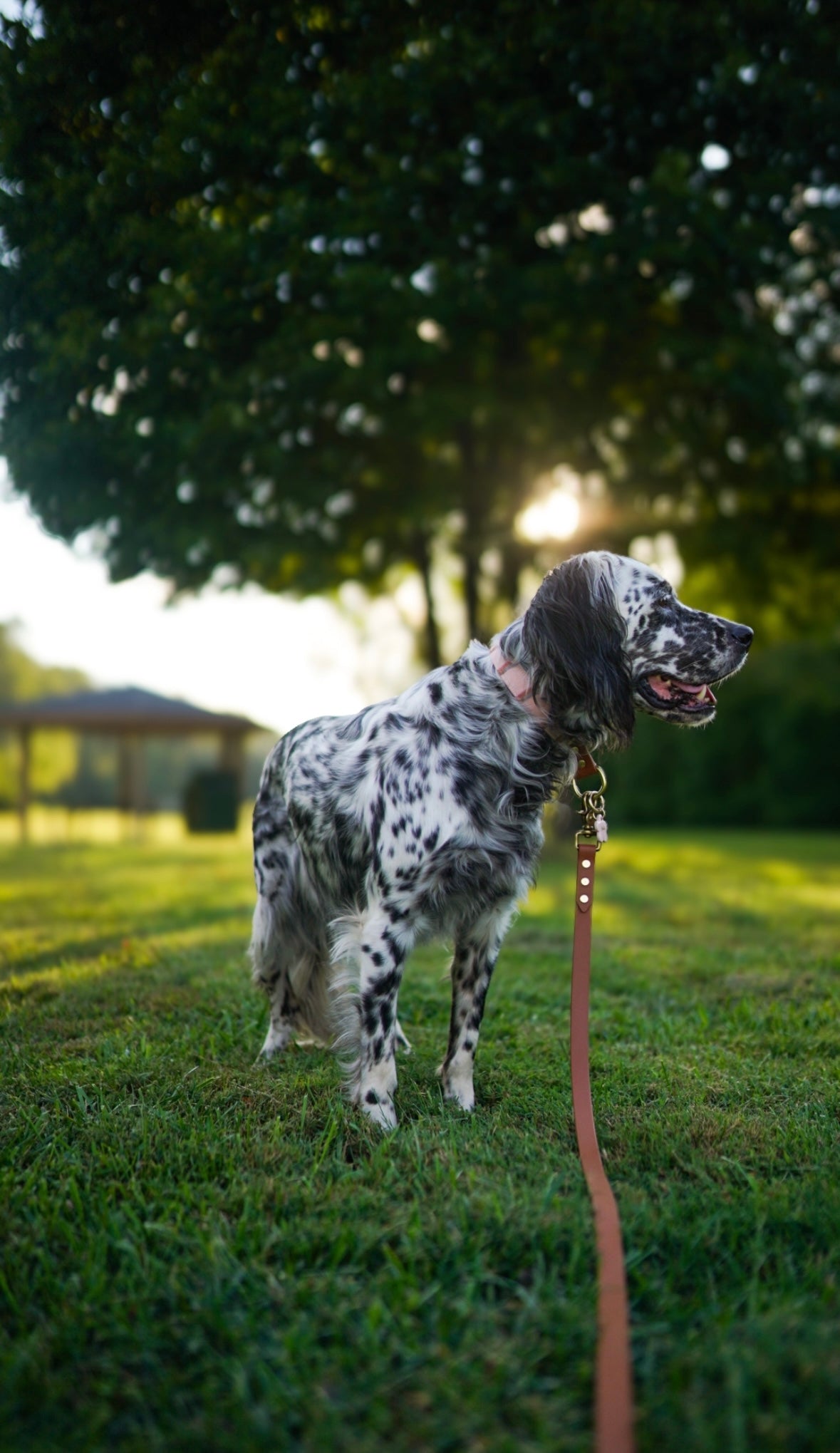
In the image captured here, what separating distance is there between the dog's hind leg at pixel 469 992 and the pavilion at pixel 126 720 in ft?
50.5

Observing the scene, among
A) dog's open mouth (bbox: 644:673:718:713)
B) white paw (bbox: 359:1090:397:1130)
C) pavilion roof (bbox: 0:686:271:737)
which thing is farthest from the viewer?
pavilion roof (bbox: 0:686:271:737)

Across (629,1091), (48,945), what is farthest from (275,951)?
(48,945)

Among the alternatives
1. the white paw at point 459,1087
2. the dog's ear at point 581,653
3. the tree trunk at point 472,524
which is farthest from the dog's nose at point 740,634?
the tree trunk at point 472,524

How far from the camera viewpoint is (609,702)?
2848 mm

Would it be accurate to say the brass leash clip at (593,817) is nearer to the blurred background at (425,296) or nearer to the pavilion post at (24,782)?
the blurred background at (425,296)

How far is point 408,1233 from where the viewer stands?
6.71ft

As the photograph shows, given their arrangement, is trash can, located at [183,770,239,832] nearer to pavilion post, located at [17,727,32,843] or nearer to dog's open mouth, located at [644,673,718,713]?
pavilion post, located at [17,727,32,843]

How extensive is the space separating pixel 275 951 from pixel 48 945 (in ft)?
8.35

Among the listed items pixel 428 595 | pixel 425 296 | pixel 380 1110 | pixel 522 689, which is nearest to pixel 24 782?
pixel 428 595

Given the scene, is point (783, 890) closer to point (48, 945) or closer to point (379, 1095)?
point (48, 945)

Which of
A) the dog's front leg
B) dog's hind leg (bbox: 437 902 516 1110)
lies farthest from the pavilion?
the dog's front leg

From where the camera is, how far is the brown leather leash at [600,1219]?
1512 millimetres

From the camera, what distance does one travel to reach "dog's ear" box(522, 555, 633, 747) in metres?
2.82

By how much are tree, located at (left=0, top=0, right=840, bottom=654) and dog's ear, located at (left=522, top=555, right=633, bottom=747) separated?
3.17m
